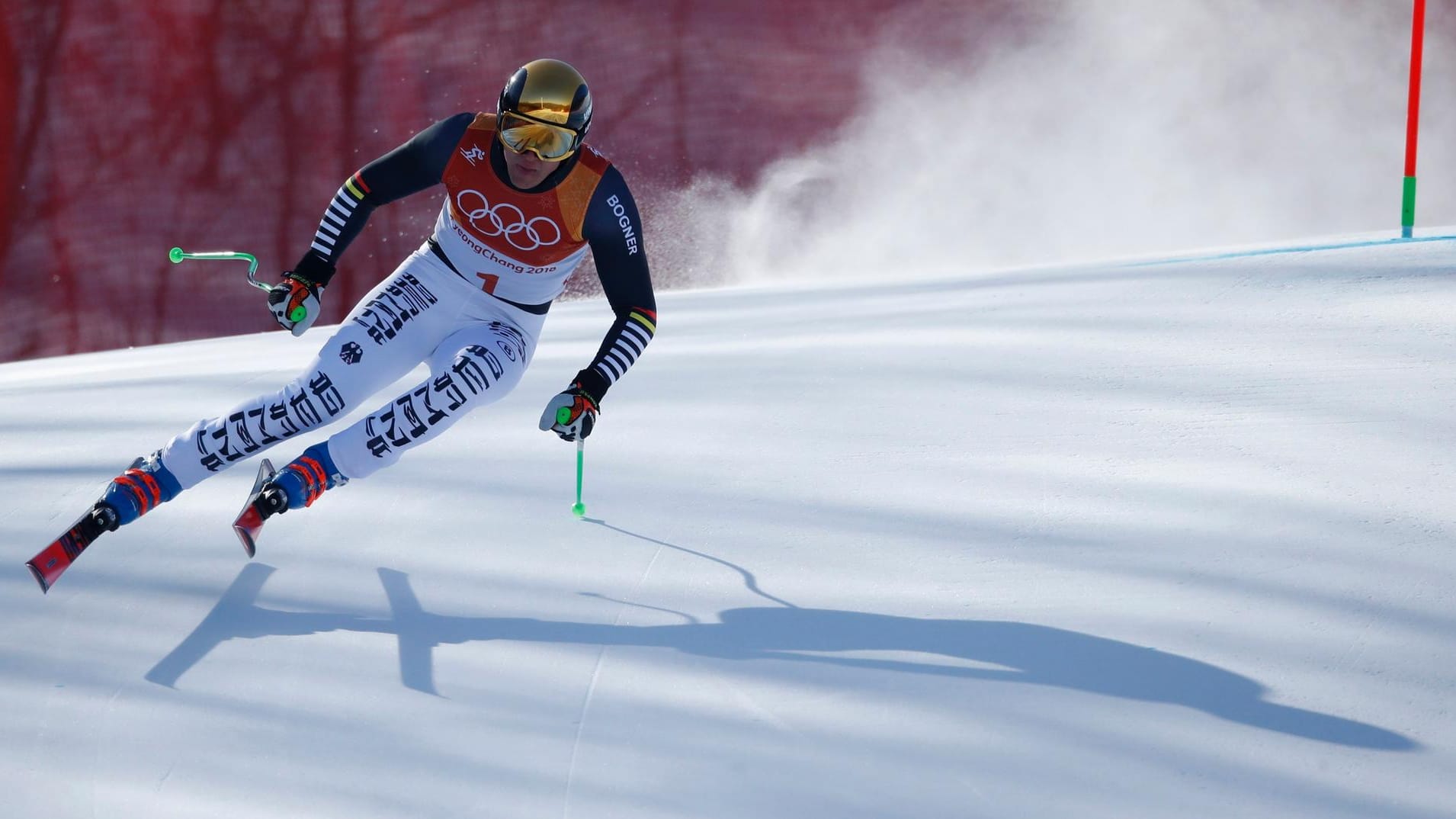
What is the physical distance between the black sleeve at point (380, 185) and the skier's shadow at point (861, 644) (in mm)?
960

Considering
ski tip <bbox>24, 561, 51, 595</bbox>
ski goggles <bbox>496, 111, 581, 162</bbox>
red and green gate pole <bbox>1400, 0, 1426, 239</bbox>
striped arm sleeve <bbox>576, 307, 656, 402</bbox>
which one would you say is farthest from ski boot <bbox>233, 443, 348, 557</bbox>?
red and green gate pole <bbox>1400, 0, 1426, 239</bbox>

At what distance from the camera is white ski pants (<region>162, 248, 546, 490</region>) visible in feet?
10.4

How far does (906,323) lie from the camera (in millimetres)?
4781

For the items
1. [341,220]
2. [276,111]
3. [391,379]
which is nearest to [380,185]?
[341,220]

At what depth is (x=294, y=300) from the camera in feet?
11.0

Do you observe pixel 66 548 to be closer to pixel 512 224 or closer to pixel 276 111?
pixel 512 224

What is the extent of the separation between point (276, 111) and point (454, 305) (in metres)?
5.56

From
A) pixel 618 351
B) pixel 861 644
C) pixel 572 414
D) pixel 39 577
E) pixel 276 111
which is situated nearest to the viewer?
pixel 861 644

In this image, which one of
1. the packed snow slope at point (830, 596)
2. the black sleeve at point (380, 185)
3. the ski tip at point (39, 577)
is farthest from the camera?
the black sleeve at point (380, 185)

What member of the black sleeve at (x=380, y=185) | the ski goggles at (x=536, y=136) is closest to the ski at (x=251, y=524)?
the black sleeve at (x=380, y=185)

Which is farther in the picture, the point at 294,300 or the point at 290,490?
the point at 294,300

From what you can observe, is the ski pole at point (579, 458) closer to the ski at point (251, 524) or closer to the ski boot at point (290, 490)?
the ski boot at point (290, 490)

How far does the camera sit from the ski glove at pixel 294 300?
3.35 m

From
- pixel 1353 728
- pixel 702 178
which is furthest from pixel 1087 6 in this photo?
pixel 1353 728
